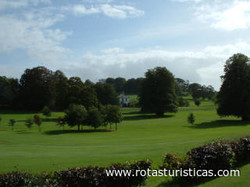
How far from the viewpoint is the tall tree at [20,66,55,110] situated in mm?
91188

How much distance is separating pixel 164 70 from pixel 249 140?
234ft

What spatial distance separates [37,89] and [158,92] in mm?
40983

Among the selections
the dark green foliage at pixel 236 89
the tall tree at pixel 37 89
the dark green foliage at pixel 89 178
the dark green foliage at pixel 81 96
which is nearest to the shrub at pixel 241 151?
the dark green foliage at pixel 89 178

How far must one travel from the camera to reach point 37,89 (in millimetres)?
91250

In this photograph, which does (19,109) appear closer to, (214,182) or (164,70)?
(164,70)

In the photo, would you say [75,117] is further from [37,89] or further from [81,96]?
[37,89]

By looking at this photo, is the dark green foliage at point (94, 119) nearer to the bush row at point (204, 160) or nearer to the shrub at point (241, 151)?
the shrub at point (241, 151)

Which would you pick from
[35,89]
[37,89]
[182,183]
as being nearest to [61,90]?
[37,89]

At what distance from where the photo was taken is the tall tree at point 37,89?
91.2 m

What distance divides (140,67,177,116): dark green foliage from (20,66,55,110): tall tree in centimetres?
3193

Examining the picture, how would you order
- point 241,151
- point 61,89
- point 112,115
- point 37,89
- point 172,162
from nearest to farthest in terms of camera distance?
point 172,162 → point 241,151 → point 112,115 → point 61,89 → point 37,89

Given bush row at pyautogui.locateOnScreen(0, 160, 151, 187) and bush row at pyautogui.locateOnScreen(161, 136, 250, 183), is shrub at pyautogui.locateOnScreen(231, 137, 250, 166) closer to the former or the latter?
bush row at pyautogui.locateOnScreen(161, 136, 250, 183)

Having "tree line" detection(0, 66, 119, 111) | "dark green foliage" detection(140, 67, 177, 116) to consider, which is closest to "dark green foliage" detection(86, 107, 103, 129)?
"dark green foliage" detection(140, 67, 177, 116)

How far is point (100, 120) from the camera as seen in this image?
169 ft
